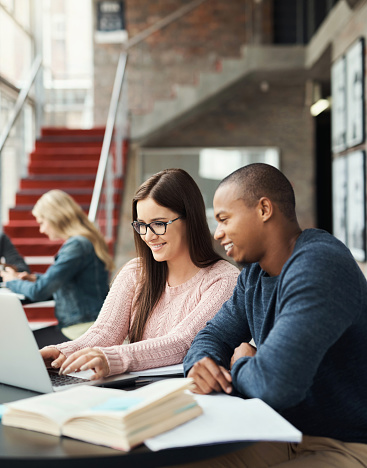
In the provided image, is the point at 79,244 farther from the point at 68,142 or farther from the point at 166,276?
the point at 68,142

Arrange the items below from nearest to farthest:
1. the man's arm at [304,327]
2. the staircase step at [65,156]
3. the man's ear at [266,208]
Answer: the man's arm at [304,327]
the man's ear at [266,208]
the staircase step at [65,156]

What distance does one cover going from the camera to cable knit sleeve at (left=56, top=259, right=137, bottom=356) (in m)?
1.91

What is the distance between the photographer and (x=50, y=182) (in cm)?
712

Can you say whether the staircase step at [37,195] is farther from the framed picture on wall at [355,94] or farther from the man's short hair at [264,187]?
the man's short hair at [264,187]

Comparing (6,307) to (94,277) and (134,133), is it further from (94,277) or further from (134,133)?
(134,133)

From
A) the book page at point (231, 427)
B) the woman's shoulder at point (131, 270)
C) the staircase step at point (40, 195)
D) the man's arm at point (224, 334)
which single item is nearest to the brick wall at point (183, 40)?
the staircase step at point (40, 195)

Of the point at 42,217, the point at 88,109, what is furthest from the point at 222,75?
the point at 42,217

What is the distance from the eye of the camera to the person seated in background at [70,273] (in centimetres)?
332

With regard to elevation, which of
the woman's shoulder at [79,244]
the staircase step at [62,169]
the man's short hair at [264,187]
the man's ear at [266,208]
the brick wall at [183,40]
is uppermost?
the brick wall at [183,40]

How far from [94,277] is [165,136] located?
6.04 m

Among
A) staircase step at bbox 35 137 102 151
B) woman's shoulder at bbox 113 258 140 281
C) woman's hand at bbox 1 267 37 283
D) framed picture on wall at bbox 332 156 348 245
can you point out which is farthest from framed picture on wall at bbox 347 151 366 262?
woman's shoulder at bbox 113 258 140 281

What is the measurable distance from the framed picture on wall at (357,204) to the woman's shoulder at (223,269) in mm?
3565

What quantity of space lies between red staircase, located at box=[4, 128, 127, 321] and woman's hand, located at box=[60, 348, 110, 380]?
11.9 ft

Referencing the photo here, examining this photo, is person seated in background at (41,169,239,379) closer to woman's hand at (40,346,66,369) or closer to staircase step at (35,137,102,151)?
woman's hand at (40,346,66,369)
